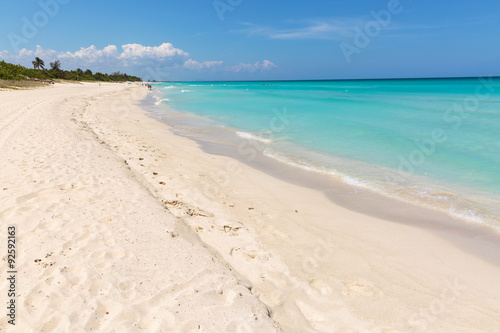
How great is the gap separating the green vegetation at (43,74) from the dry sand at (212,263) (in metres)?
45.8

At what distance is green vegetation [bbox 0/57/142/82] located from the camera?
41.2 meters

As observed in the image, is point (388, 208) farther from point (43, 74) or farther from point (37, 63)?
point (37, 63)

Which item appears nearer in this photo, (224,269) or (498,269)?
(224,269)

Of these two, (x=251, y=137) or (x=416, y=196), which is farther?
(x=251, y=137)

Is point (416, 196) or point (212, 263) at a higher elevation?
point (212, 263)

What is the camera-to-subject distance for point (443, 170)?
379 inches

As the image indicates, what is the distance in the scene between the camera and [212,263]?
12.7ft

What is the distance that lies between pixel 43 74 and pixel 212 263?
79996 mm

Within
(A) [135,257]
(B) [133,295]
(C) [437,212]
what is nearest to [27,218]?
(A) [135,257]

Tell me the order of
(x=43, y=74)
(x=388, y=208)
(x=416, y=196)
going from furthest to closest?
1. (x=43, y=74)
2. (x=416, y=196)
3. (x=388, y=208)

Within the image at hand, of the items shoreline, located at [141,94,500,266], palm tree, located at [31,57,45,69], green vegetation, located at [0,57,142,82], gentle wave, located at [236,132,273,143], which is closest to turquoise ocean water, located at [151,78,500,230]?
gentle wave, located at [236,132,273,143]

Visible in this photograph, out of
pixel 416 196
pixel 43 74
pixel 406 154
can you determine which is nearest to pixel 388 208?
pixel 416 196

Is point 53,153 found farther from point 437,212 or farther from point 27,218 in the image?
point 437,212

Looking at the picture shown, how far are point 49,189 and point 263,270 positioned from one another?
428 centimetres
